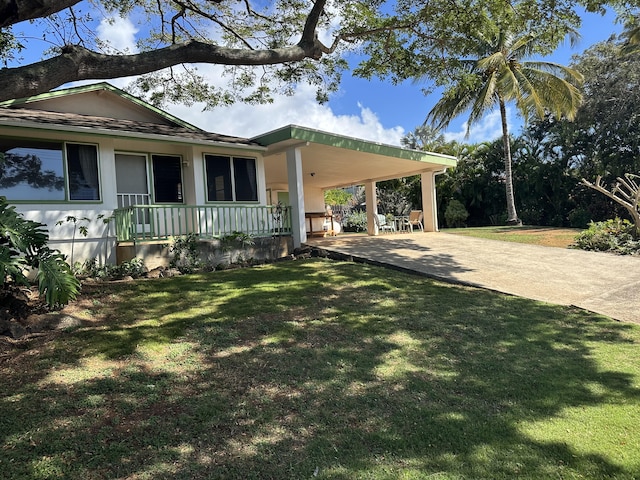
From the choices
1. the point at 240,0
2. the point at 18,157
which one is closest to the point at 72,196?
the point at 18,157

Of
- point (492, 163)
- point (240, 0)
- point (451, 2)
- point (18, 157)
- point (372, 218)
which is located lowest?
point (372, 218)

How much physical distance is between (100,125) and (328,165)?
25.1ft

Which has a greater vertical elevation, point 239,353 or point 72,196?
point 72,196

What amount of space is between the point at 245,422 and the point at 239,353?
1336mm

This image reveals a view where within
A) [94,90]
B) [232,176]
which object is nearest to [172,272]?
[232,176]

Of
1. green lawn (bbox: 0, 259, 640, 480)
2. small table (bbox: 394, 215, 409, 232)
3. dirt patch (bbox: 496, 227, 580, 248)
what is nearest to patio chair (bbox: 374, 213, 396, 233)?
small table (bbox: 394, 215, 409, 232)

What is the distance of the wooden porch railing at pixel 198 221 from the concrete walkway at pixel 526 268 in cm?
158

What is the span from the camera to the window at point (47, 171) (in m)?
8.50

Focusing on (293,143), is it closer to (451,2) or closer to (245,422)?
(451,2)

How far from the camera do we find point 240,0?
428 inches

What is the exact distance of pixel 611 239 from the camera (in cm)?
1228

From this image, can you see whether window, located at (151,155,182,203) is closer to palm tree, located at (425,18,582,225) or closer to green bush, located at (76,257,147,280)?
green bush, located at (76,257,147,280)

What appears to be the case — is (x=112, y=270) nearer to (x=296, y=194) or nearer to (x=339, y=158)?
(x=296, y=194)

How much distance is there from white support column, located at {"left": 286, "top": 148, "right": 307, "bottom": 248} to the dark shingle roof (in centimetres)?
111
